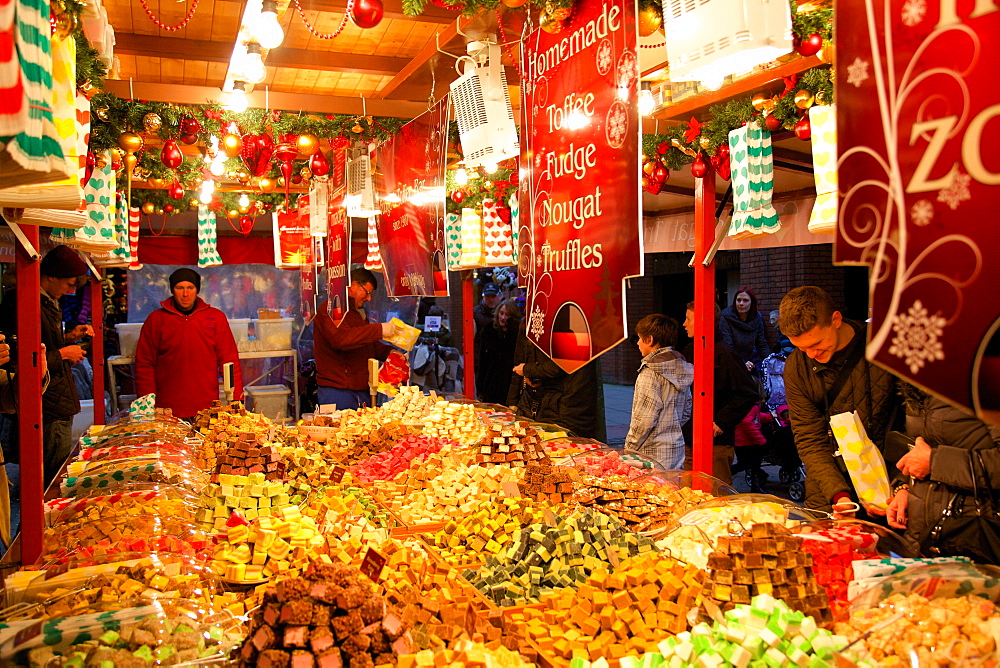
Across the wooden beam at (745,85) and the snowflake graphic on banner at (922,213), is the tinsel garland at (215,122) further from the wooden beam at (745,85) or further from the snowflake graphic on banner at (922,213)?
the snowflake graphic on banner at (922,213)

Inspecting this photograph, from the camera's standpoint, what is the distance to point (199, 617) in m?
1.96

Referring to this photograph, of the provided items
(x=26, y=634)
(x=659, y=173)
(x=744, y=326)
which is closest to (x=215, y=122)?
(x=659, y=173)

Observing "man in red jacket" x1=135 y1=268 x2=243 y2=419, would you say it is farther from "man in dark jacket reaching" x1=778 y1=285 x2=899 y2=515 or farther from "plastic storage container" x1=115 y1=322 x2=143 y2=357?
"man in dark jacket reaching" x1=778 y1=285 x2=899 y2=515

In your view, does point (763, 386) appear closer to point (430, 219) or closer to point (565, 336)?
point (430, 219)

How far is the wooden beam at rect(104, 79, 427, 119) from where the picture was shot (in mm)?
4266

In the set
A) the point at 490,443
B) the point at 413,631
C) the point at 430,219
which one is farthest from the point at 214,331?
the point at 413,631

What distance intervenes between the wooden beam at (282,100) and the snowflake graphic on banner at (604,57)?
9.58ft

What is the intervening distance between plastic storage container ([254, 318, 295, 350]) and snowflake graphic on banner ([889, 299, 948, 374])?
9.57 meters

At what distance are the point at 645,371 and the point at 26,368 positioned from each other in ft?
10.7

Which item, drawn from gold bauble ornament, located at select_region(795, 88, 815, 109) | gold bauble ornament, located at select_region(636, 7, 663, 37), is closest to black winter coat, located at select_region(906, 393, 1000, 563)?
gold bauble ornament, located at select_region(795, 88, 815, 109)

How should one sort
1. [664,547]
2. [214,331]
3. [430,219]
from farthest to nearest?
[214,331] → [430,219] → [664,547]

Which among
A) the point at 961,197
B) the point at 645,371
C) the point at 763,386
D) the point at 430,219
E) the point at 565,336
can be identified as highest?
the point at 430,219

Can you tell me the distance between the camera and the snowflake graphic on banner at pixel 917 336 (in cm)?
106

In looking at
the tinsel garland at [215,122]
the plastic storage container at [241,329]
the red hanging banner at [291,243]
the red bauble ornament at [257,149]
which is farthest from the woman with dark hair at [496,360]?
the red bauble ornament at [257,149]
